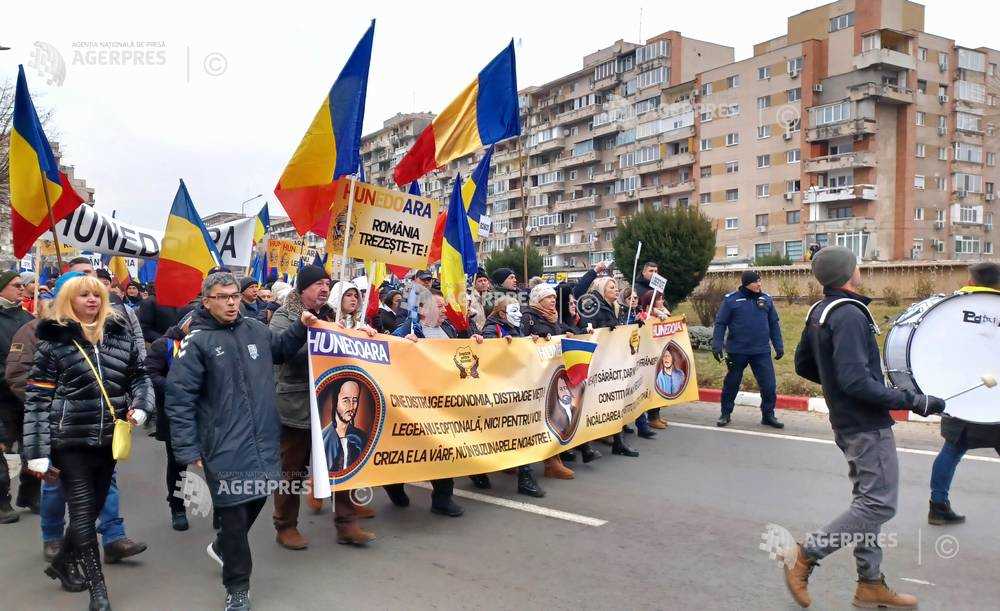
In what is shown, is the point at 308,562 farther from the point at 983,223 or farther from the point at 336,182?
the point at 983,223

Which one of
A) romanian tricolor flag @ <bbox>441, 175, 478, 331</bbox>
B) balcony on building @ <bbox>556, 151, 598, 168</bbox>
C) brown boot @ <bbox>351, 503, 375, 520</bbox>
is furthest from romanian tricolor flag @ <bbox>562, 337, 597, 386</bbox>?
balcony on building @ <bbox>556, 151, 598, 168</bbox>

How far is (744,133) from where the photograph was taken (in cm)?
6284

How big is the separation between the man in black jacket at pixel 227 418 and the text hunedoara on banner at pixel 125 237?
4.25 meters

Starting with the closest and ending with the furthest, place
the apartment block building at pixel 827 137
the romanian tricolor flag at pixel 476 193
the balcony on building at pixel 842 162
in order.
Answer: the romanian tricolor flag at pixel 476 193 < the balcony on building at pixel 842 162 < the apartment block building at pixel 827 137

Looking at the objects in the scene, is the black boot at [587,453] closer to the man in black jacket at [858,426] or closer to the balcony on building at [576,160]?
the man in black jacket at [858,426]

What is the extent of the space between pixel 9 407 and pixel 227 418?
309 cm

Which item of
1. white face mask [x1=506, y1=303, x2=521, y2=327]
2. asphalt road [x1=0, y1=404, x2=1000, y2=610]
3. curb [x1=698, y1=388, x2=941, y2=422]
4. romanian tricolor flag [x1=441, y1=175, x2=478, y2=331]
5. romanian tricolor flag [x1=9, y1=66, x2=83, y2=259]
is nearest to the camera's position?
asphalt road [x1=0, y1=404, x2=1000, y2=610]

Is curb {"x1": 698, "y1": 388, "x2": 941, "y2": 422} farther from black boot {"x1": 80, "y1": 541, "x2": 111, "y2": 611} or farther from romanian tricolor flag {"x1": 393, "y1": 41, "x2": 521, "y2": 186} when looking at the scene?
black boot {"x1": 80, "y1": 541, "x2": 111, "y2": 611}

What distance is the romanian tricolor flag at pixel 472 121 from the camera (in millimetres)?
7316

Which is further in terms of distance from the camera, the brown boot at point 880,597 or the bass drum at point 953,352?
the bass drum at point 953,352

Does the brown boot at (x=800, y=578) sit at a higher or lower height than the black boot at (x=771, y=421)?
higher

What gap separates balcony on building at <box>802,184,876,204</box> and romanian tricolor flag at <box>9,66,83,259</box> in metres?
56.9

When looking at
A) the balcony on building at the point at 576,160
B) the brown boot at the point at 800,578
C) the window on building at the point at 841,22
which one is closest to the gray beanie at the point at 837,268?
the brown boot at the point at 800,578

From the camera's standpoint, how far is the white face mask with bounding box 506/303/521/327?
693 cm
